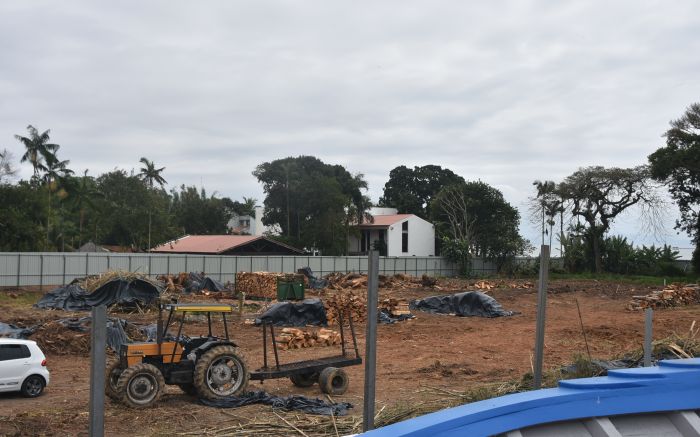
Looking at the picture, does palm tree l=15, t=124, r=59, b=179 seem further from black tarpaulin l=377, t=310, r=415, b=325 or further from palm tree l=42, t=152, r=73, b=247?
black tarpaulin l=377, t=310, r=415, b=325

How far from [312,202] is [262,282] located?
34715mm

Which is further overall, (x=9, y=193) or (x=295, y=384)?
(x=9, y=193)

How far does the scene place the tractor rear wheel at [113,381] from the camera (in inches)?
523

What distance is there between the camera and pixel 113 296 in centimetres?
3234

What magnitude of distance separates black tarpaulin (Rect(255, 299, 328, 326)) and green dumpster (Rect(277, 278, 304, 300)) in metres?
7.47

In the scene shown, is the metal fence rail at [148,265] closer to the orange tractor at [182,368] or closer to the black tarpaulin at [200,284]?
the black tarpaulin at [200,284]

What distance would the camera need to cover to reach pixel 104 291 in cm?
3256

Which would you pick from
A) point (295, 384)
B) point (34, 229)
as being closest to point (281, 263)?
point (34, 229)

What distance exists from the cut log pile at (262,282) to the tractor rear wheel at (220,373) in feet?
76.4

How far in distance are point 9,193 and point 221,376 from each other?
1877 inches

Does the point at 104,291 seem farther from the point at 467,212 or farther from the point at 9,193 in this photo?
the point at 467,212

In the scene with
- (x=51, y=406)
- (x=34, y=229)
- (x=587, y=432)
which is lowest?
(x=51, y=406)

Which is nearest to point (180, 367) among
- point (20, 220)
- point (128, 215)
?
point (20, 220)

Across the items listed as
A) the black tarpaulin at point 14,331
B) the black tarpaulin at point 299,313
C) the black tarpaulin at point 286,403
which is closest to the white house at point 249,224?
the black tarpaulin at point 299,313
